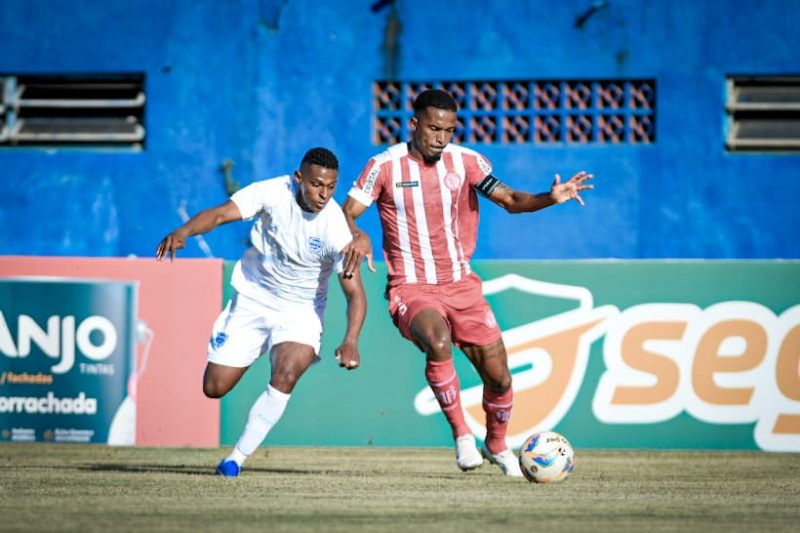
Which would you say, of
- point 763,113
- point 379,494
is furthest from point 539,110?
point 379,494

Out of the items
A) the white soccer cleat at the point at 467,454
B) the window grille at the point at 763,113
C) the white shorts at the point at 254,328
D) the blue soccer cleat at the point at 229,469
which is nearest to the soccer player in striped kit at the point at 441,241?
the white soccer cleat at the point at 467,454

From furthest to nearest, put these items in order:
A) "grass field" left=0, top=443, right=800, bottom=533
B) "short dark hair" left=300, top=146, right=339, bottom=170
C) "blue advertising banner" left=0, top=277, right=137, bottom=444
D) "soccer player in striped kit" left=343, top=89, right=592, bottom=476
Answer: "blue advertising banner" left=0, top=277, right=137, bottom=444
"soccer player in striped kit" left=343, top=89, right=592, bottom=476
"short dark hair" left=300, top=146, right=339, bottom=170
"grass field" left=0, top=443, right=800, bottom=533

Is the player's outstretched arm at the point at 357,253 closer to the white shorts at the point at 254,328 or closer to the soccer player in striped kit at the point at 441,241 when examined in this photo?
the soccer player in striped kit at the point at 441,241

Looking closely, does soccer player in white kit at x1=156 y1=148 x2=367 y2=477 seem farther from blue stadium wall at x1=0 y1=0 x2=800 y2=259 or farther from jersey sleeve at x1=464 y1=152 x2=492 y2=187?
blue stadium wall at x1=0 y1=0 x2=800 y2=259

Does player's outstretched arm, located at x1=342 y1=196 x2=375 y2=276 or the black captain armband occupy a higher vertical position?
the black captain armband

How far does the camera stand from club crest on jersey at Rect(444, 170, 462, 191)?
9852mm

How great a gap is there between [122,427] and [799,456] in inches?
228

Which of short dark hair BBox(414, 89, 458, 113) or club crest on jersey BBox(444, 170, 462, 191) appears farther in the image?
club crest on jersey BBox(444, 170, 462, 191)

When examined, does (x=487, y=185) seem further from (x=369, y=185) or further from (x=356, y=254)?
(x=356, y=254)

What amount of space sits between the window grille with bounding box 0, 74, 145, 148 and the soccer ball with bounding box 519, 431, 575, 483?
29.8ft

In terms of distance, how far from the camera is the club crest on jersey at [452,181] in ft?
32.3

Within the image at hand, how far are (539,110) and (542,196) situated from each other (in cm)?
737

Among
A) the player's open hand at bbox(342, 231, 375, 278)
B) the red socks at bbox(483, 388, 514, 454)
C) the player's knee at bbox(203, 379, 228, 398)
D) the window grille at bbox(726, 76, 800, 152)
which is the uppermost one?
the window grille at bbox(726, 76, 800, 152)

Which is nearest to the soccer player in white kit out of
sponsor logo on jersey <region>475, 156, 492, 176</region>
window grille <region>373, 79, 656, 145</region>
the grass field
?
the grass field
